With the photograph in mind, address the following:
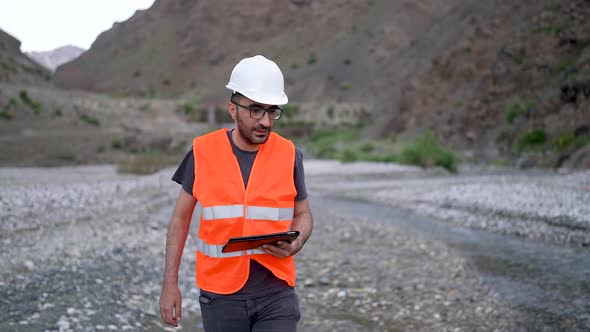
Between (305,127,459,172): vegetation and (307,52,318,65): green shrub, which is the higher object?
(307,52,318,65): green shrub

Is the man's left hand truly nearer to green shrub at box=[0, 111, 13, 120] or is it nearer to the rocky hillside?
the rocky hillside

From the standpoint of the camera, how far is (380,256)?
10.7m

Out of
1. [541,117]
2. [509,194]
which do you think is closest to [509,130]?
[541,117]

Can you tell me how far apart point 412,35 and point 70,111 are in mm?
53141

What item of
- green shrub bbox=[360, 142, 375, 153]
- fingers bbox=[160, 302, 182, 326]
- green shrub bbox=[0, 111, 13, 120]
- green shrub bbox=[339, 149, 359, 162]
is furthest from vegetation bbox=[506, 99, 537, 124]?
fingers bbox=[160, 302, 182, 326]

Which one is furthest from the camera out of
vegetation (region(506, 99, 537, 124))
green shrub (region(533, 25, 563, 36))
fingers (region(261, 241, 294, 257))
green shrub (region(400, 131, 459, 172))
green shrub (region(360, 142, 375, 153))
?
green shrub (region(360, 142, 375, 153))

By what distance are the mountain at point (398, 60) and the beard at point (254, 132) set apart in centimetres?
2424

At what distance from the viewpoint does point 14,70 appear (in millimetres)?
48406

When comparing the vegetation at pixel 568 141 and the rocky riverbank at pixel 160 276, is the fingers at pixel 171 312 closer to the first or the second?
the rocky riverbank at pixel 160 276

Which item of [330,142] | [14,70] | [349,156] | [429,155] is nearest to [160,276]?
[429,155]

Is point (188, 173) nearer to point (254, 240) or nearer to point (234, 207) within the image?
point (234, 207)

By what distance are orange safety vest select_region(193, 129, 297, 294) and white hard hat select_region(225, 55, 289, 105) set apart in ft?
0.85

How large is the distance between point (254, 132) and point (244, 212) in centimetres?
39

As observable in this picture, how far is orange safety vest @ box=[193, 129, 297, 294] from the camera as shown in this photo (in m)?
2.93
